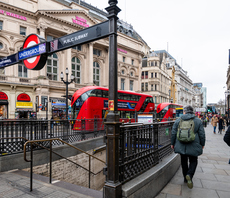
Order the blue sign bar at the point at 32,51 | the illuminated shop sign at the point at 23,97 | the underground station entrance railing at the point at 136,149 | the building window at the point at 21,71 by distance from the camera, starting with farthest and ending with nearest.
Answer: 1. the building window at the point at 21,71
2. the illuminated shop sign at the point at 23,97
3. the blue sign bar at the point at 32,51
4. the underground station entrance railing at the point at 136,149

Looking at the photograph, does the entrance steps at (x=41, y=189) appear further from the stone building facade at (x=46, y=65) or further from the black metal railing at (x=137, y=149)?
the stone building facade at (x=46, y=65)

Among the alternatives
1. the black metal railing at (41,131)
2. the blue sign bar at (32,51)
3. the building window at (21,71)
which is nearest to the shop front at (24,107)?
the building window at (21,71)

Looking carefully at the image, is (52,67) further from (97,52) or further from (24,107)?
(97,52)

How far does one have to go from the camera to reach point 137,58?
47.4 m

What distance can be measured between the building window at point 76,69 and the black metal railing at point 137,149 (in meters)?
31.9

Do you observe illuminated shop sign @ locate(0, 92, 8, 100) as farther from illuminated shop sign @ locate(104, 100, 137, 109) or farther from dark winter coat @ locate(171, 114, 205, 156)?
dark winter coat @ locate(171, 114, 205, 156)

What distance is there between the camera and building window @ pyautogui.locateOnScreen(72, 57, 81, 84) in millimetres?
35050

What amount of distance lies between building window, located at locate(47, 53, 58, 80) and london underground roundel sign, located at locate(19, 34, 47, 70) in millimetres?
27424

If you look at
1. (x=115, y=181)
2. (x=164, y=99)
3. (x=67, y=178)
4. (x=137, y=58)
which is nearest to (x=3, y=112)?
(x=67, y=178)

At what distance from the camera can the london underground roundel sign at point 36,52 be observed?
5055 millimetres

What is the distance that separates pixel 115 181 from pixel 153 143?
1729 millimetres

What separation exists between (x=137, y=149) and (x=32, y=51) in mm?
4014

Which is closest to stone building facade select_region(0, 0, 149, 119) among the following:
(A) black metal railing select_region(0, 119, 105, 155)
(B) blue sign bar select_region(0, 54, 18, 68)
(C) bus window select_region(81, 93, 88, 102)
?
(C) bus window select_region(81, 93, 88, 102)

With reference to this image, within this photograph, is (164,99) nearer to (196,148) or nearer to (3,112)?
(3,112)
